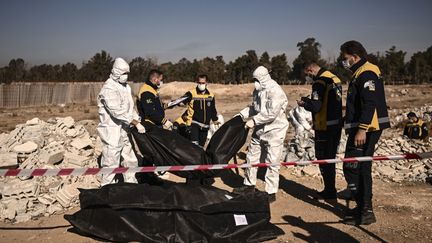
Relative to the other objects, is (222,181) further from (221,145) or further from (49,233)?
(49,233)

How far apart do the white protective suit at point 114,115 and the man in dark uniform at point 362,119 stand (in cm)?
300

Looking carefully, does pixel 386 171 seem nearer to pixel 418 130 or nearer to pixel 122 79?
pixel 418 130

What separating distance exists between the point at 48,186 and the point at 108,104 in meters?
1.74

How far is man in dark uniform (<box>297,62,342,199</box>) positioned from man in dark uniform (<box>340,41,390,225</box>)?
64 cm

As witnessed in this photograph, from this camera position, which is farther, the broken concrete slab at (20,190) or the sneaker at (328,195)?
the sneaker at (328,195)

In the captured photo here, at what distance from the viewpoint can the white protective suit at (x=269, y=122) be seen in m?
5.65

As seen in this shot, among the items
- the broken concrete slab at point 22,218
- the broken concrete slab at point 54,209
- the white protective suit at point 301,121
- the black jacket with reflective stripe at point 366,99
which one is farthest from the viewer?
the white protective suit at point 301,121

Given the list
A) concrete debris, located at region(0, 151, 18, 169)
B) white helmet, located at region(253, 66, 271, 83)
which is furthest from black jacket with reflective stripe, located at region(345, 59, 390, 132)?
concrete debris, located at region(0, 151, 18, 169)

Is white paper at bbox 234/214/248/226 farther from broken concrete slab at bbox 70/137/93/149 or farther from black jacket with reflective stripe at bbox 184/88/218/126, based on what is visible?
broken concrete slab at bbox 70/137/93/149

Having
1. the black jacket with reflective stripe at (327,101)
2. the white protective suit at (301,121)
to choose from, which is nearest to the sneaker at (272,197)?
the black jacket with reflective stripe at (327,101)

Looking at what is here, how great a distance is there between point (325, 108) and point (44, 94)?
29962 mm

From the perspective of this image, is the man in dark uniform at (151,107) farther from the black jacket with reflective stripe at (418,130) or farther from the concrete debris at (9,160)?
the black jacket with reflective stripe at (418,130)

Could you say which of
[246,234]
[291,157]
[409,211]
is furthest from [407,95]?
[246,234]

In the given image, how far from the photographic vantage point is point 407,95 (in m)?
33.5
